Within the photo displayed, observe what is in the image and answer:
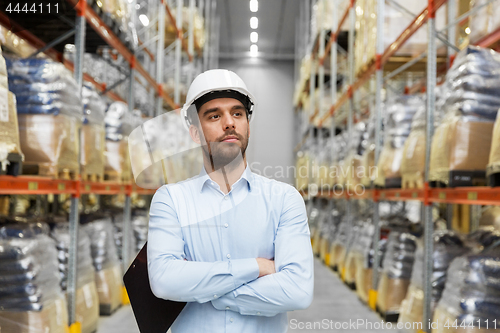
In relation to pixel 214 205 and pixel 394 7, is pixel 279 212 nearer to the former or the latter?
pixel 214 205

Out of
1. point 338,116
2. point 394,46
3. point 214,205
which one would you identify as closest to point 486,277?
point 214,205

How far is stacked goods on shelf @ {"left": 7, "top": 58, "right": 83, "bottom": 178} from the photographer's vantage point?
3.35 m

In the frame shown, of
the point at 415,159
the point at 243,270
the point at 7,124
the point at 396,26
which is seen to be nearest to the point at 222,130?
the point at 243,270

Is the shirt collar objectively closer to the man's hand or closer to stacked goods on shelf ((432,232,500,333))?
the man's hand

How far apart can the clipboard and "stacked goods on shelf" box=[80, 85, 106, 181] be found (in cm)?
271

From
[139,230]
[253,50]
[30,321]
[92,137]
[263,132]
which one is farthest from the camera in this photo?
[139,230]

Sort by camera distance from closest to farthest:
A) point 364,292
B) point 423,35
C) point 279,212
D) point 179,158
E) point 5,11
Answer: point 279,212 → point 179,158 → point 5,11 → point 423,35 → point 364,292

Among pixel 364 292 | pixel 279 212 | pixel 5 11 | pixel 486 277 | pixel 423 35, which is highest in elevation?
pixel 423 35

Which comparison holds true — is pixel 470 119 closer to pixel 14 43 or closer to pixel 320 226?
pixel 14 43

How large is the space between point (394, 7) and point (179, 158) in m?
4.64

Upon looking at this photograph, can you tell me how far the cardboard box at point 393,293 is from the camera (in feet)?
16.0

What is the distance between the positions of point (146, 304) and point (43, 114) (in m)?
2.23

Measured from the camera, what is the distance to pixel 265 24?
267 centimetres

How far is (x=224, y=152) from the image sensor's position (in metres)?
1.48
